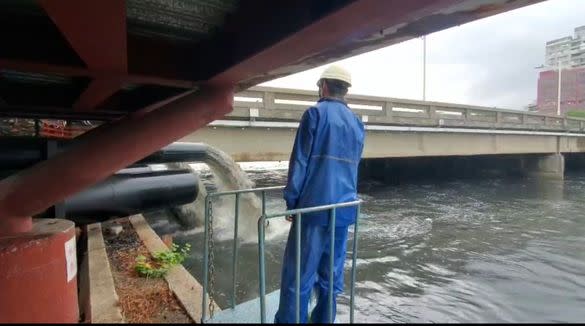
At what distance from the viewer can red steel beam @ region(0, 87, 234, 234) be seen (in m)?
2.93

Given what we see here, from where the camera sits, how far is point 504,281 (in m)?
6.28

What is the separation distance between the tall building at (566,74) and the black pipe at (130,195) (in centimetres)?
5628

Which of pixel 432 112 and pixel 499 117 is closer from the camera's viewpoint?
pixel 432 112

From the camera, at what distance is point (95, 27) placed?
1974 millimetres

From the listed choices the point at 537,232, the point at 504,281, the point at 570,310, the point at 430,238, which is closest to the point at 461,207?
the point at 537,232

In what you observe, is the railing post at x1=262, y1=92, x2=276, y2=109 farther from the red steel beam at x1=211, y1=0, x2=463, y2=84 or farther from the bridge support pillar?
the bridge support pillar

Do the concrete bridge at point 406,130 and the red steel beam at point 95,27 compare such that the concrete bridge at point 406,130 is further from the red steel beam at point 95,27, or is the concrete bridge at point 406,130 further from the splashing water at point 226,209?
the red steel beam at point 95,27

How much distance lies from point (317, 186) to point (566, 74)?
216 feet

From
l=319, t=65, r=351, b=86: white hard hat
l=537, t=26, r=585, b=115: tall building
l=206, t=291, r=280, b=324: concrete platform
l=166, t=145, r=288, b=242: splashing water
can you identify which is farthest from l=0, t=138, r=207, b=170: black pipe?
l=537, t=26, r=585, b=115: tall building

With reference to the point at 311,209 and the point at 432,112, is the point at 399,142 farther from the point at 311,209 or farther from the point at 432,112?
the point at 311,209

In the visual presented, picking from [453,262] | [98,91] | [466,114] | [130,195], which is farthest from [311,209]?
[466,114]

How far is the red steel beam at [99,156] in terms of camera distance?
2.93 m

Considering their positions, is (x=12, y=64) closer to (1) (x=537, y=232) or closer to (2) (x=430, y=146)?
(1) (x=537, y=232)

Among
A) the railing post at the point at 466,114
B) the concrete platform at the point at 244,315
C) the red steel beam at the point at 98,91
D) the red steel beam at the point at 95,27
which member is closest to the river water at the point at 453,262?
the concrete platform at the point at 244,315
